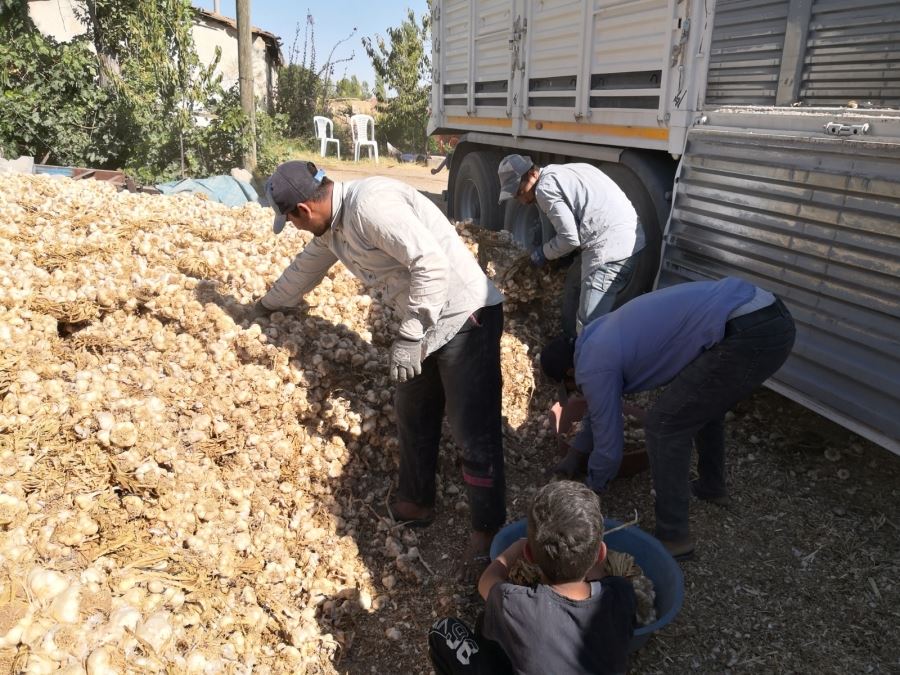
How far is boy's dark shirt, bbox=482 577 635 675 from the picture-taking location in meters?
1.83

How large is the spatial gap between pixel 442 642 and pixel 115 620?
3.74 feet

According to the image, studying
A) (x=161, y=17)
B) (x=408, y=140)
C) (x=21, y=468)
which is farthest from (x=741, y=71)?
(x=408, y=140)

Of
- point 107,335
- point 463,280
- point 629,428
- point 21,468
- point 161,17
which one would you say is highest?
point 161,17

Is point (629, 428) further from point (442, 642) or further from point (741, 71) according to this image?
point (741, 71)

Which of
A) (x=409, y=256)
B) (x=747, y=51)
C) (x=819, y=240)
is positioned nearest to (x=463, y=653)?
(x=409, y=256)

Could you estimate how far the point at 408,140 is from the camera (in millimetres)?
21500

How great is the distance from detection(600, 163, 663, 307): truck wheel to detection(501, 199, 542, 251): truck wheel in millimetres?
1512

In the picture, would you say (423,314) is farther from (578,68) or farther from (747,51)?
(747,51)

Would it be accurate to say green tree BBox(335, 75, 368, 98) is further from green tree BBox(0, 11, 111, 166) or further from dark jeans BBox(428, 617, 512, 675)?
dark jeans BBox(428, 617, 512, 675)

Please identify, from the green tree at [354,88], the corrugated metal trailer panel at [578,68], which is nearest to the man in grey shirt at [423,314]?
the corrugated metal trailer panel at [578,68]

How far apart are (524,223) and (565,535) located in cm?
511

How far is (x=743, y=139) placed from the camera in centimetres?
389

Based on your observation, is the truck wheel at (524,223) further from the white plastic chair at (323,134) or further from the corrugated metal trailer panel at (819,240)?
the white plastic chair at (323,134)

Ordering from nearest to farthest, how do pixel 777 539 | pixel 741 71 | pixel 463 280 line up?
1. pixel 463 280
2. pixel 777 539
3. pixel 741 71
